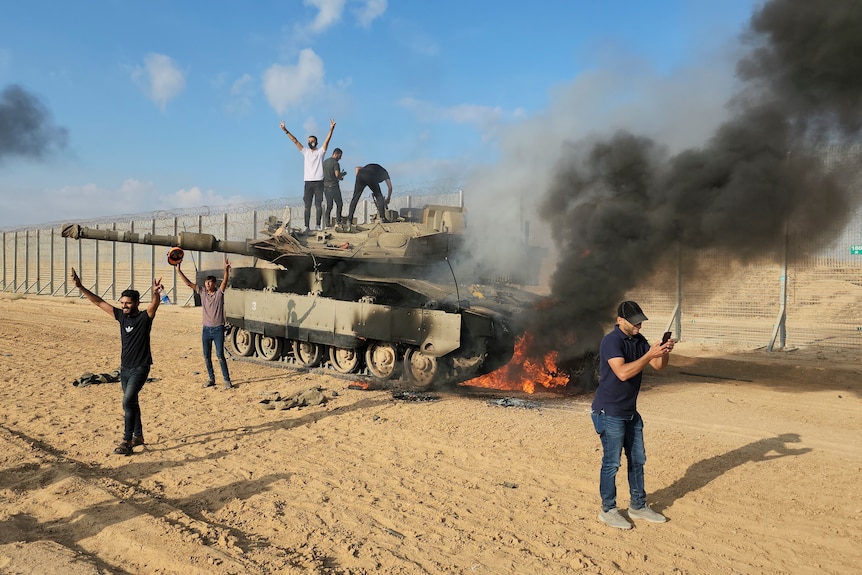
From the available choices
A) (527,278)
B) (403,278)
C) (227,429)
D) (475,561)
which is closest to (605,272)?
(527,278)

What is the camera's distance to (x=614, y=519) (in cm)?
493

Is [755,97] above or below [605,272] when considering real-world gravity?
above

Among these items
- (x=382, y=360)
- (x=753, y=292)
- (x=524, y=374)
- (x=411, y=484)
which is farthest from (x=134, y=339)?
(x=753, y=292)

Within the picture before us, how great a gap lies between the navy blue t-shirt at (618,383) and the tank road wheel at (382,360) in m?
6.39

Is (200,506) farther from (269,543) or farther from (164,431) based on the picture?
(164,431)

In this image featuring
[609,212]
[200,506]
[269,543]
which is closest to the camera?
[269,543]

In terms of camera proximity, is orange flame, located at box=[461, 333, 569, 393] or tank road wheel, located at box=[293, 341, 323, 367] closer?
orange flame, located at box=[461, 333, 569, 393]

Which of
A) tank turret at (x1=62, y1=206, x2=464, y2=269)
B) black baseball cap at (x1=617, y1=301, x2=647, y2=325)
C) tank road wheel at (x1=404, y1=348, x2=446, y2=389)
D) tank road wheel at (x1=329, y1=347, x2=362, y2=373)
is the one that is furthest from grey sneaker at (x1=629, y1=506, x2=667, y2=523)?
tank road wheel at (x1=329, y1=347, x2=362, y2=373)

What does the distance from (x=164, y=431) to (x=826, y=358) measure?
12.9m

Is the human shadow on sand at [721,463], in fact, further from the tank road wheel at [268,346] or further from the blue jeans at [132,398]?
the tank road wheel at [268,346]

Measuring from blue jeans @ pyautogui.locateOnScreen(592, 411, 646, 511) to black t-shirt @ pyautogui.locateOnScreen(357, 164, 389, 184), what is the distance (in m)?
9.94

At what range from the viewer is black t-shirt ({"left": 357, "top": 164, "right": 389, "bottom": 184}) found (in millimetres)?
14149

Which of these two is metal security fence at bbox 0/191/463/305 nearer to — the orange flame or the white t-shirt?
the white t-shirt

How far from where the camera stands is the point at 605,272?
31.9ft
